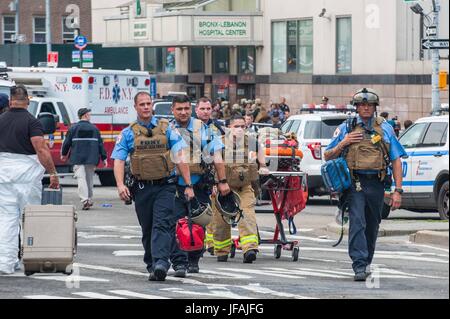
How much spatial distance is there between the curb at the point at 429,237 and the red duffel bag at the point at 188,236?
5.39 m

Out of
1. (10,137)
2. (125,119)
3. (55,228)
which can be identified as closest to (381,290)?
(55,228)

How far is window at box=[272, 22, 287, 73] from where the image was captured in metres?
50.7

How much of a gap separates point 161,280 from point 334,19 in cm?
3438

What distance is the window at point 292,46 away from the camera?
161ft

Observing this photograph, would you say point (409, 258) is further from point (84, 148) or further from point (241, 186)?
point (84, 148)

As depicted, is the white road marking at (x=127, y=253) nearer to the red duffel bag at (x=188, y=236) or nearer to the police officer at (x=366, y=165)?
the red duffel bag at (x=188, y=236)

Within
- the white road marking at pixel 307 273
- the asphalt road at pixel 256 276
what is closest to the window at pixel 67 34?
the asphalt road at pixel 256 276

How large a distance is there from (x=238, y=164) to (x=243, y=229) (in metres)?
0.70

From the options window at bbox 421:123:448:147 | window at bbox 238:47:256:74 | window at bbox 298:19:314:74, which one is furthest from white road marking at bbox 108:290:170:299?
window at bbox 238:47:256:74

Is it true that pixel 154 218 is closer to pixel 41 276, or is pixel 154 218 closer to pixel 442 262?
pixel 41 276

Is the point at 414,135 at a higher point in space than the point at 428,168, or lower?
higher

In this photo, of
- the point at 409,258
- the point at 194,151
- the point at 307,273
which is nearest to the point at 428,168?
the point at 409,258

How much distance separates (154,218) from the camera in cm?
1355

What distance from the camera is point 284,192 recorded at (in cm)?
1666
